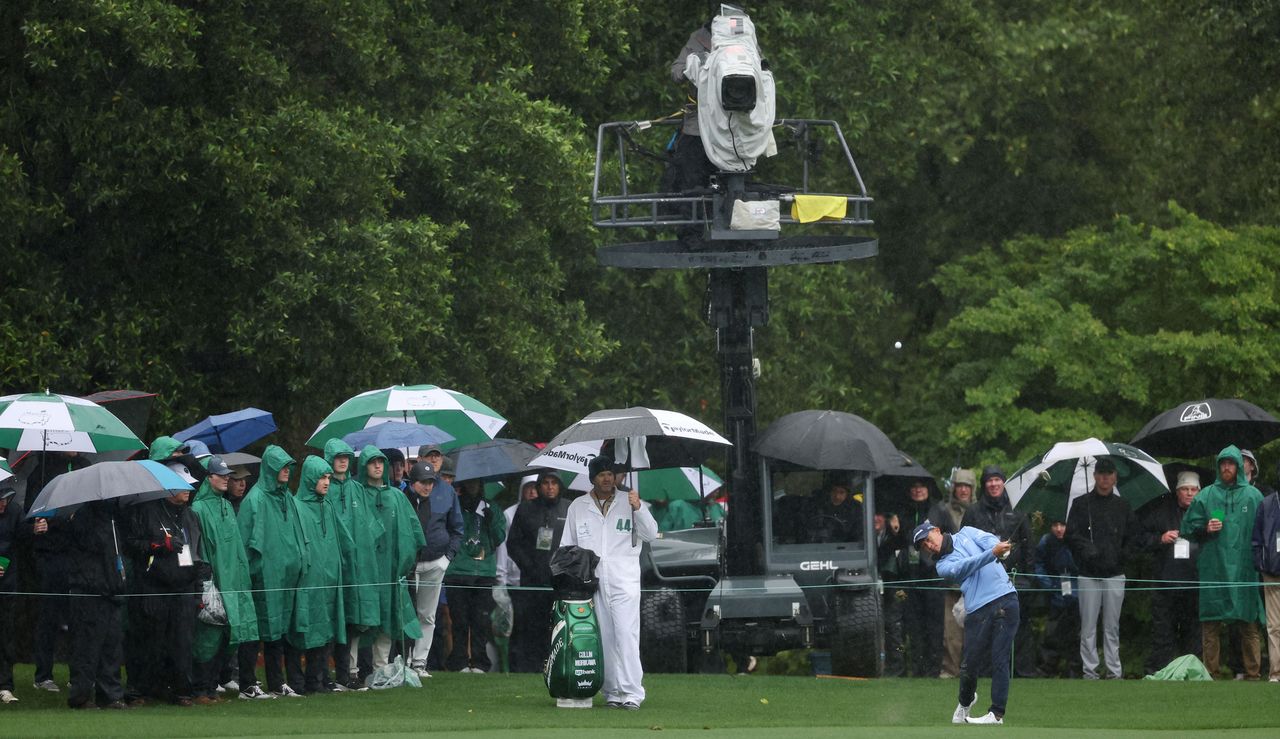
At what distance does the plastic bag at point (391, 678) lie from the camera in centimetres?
1783

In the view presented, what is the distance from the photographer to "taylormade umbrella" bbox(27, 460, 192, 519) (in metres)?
14.9

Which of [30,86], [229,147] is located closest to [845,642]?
[229,147]

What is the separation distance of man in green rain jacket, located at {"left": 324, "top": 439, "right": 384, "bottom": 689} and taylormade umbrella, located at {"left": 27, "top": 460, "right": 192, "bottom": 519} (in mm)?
2268

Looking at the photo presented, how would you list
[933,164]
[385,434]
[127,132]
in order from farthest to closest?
[933,164] < [127,132] < [385,434]

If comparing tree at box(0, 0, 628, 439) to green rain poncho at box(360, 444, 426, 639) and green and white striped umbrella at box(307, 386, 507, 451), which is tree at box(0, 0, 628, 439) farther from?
green rain poncho at box(360, 444, 426, 639)

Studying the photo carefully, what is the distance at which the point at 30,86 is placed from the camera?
21.8 meters

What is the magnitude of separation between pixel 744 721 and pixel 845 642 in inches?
147

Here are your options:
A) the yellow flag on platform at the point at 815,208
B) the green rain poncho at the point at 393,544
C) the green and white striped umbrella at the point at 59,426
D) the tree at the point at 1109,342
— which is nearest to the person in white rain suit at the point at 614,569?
the green rain poncho at the point at 393,544

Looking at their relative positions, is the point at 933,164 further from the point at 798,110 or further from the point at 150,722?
the point at 150,722

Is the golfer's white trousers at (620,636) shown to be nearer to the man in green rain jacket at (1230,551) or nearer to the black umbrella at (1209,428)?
the man in green rain jacket at (1230,551)

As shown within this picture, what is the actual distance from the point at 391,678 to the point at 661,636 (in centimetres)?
289

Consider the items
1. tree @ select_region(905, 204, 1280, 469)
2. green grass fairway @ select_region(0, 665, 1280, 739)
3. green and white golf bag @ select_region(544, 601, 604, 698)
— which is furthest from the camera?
tree @ select_region(905, 204, 1280, 469)

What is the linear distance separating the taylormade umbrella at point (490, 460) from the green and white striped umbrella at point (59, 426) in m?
4.07

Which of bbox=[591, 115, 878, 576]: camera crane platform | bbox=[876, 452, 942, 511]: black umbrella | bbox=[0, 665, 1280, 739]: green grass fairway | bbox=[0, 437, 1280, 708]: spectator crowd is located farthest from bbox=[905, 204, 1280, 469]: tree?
bbox=[0, 665, 1280, 739]: green grass fairway
